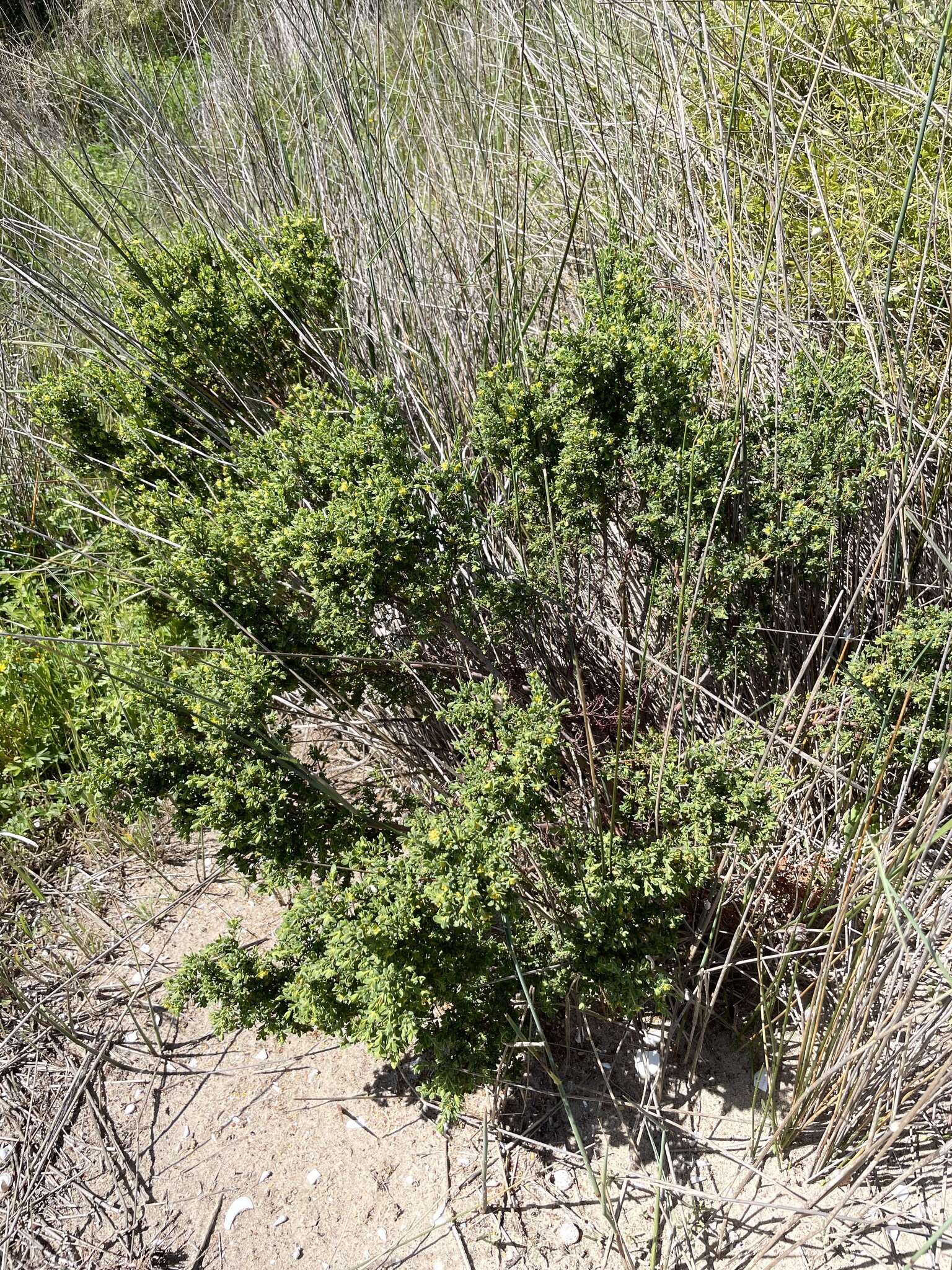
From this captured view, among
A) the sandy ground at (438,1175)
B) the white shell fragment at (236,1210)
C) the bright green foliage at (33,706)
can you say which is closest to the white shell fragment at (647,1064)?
the sandy ground at (438,1175)

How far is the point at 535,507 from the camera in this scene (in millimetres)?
2027

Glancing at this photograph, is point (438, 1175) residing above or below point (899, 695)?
below

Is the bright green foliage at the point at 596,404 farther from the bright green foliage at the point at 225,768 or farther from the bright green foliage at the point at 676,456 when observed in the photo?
the bright green foliage at the point at 225,768

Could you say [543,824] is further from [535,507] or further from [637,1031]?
[535,507]

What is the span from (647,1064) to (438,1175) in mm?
495

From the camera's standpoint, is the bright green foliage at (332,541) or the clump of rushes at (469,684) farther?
the bright green foliage at (332,541)

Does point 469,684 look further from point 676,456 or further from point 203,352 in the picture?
point 203,352

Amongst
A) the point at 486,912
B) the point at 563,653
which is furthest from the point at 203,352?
the point at 486,912

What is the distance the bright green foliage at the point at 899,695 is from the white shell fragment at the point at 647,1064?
0.74 metres

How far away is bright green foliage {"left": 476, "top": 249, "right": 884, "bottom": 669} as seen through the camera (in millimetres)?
1763

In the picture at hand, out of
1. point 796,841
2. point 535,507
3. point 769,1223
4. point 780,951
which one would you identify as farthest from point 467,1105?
point 535,507

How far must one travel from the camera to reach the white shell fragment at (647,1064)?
71.6 inches

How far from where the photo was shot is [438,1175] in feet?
5.92

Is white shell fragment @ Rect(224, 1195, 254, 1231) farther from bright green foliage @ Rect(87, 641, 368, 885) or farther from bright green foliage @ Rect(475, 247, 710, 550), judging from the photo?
bright green foliage @ Rect(475, 247, 710, 550)
